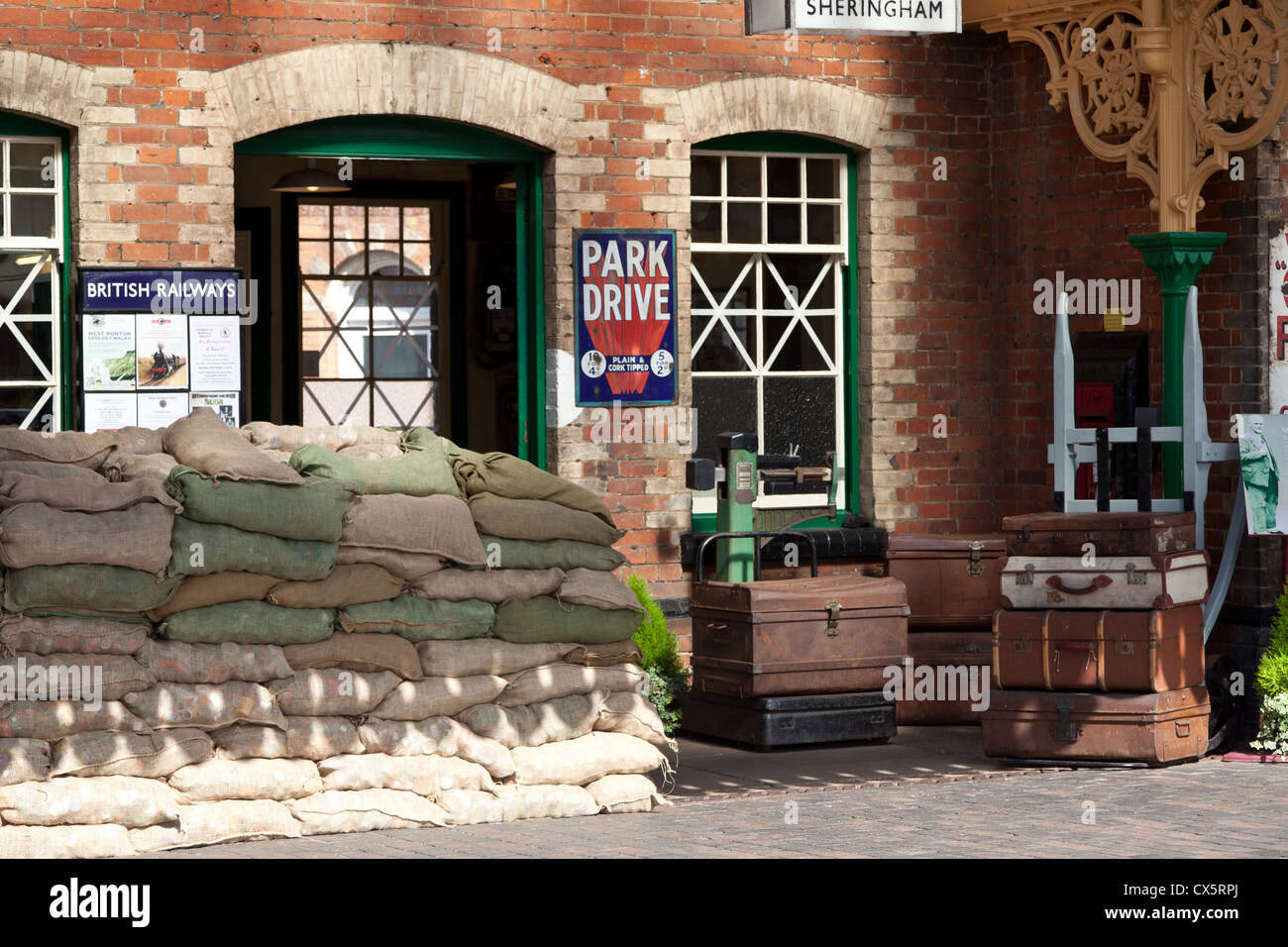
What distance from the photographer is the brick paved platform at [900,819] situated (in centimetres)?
685

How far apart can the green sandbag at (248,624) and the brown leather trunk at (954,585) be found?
3.60 meters

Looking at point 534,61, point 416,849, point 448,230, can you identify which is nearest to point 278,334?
point 448,230

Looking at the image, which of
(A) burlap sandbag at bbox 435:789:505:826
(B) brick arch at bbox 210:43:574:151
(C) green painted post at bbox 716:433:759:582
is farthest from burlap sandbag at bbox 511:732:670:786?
(B) brick arch at bbox 210:43:574:151

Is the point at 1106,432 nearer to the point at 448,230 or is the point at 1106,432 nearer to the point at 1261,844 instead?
the point at 1261,844

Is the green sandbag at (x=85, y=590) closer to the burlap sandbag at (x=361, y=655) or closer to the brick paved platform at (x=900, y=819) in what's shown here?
the burlap sandbag at (x=361, y=655)

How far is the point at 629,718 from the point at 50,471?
96.9 inches

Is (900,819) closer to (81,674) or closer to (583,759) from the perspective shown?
(583,759)

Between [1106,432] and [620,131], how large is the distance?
3006 millimetres

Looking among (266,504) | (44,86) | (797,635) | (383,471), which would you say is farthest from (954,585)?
(44,86)

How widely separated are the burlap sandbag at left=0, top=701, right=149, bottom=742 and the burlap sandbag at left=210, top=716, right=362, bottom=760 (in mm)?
344

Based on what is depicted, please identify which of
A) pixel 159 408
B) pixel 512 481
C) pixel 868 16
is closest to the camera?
pixel 512 481

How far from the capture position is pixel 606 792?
25.2ft

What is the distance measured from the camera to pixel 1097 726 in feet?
28.2

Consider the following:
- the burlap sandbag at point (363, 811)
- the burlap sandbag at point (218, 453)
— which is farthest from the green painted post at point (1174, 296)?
the burlap sandbag at point (218, 453)
